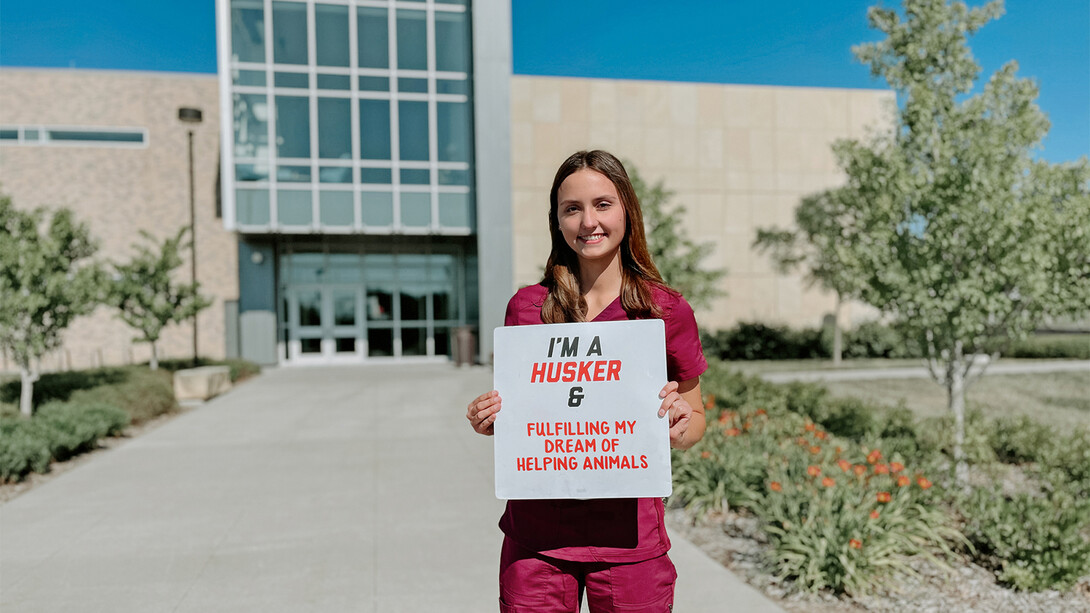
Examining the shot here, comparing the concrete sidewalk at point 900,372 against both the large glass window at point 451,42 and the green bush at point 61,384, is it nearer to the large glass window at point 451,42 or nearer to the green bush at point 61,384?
the large glass window at point 451,42

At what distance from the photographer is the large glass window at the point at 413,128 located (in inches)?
832

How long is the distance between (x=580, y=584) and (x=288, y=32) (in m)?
21.6

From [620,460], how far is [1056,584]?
3.49 meters

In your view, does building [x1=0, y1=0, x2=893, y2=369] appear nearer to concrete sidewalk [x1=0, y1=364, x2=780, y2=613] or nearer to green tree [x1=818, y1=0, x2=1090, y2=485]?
concrete sidewalk [x1=0, y1=364, x2=780, y2=613]

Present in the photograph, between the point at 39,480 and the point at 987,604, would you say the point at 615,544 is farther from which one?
the point at 39,480

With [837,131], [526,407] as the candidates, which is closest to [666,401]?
[526,407]

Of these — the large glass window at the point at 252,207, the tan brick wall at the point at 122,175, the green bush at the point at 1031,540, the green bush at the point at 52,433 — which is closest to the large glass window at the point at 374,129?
the large glass window at the point at 252,207

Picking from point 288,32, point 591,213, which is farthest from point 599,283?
point 288,32

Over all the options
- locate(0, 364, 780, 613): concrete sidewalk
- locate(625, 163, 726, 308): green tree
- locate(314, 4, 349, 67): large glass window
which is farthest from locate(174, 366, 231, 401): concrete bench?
locate(314, 4, 349, 67): large glass window

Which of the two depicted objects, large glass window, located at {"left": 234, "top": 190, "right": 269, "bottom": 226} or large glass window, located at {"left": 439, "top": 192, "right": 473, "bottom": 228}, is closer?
large glass window, located at {"left": 234, "top": 190, "right": 269, "bottom": 226}

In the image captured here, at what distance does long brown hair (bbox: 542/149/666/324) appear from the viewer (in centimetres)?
194

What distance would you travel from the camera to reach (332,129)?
20781 mm

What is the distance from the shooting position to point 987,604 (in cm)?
396

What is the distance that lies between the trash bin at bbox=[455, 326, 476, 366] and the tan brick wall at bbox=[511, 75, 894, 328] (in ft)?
9.54
